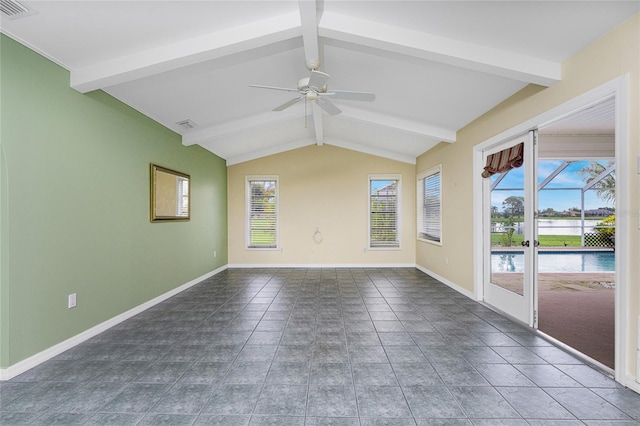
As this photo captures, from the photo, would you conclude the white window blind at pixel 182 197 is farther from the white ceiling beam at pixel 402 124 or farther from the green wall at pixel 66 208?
the white ceiling beam at pixel 402 124

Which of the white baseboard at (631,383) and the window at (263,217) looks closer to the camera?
the white baseboard at (631,383)

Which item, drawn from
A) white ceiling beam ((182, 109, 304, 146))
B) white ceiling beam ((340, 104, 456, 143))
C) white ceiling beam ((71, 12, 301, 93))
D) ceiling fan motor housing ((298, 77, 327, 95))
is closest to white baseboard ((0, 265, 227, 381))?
white ceiling beam ((71, 12, 301, 93))

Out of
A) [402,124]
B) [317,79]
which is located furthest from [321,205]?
[317,79]

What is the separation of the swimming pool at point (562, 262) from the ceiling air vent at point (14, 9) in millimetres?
4904

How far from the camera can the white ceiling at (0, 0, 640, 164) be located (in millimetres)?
2162

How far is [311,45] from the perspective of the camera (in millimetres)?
2777

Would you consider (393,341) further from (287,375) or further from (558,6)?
(558,6)

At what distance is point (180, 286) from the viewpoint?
15.4 feet

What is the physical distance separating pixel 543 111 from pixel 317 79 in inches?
88.1

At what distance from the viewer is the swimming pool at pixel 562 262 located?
133 inches

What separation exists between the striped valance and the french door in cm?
3

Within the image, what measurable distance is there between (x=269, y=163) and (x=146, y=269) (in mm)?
3811

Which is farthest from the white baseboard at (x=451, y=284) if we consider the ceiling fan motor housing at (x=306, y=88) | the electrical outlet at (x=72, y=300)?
the electrical outlet at (x=72, y=300)

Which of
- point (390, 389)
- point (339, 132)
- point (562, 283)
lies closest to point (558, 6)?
point (390, 389)
